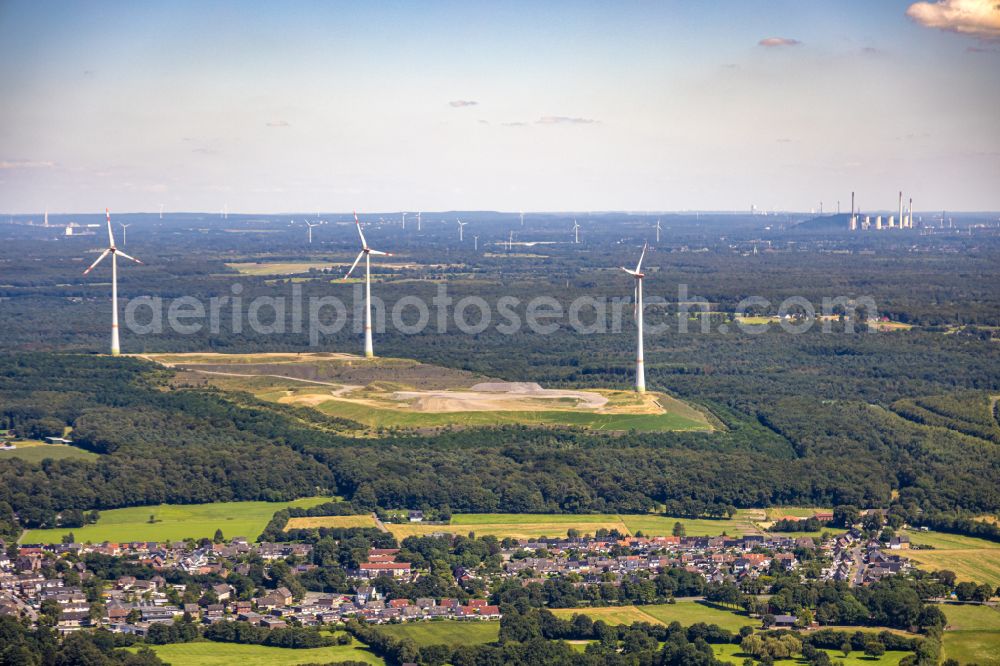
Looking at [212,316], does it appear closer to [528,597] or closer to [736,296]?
[736,296]

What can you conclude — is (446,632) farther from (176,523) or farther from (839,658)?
(176,523)

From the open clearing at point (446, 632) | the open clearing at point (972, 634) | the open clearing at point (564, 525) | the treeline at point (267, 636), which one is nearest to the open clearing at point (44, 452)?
the open clearing at point (564, 525)

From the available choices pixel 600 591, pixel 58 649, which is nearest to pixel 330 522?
pixel 600 591

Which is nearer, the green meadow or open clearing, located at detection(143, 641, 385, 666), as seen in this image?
open clearing, located at detection(143, 641, 385, 666)

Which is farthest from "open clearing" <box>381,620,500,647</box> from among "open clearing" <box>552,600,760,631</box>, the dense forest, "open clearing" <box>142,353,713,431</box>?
"open clearing" <box>142,353,713,431</box>

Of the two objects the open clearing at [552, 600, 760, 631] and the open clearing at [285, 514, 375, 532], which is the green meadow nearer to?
the open clearing at [552, 600, 760, 631]

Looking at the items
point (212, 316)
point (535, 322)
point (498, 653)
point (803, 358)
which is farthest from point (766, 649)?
point (212, 316)

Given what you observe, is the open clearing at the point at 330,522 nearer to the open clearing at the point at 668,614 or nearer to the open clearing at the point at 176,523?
the open clearing at the point at 176,523
